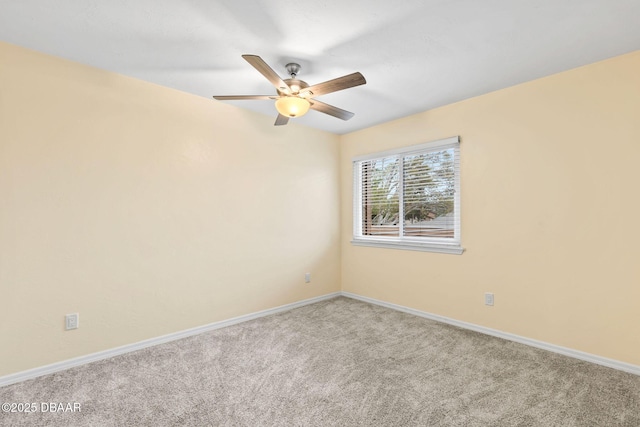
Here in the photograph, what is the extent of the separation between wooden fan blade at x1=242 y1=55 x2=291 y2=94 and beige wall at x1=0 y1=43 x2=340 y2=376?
128cm

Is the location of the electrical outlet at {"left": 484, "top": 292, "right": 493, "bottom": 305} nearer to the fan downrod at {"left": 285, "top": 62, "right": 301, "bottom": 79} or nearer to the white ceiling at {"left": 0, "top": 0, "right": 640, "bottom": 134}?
the white ceiling at {"left": 0, "top": 0, "right": 640, "bottom": 134}

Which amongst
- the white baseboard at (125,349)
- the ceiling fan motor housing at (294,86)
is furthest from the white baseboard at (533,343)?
the ceiling fan motor housing at (294,86)

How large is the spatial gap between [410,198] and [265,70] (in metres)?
2.39

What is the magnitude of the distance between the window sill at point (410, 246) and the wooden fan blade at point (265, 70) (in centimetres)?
228

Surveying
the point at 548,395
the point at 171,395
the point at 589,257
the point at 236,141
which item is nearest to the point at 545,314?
the point at 589,257

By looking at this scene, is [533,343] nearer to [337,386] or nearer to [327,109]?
[337,386]

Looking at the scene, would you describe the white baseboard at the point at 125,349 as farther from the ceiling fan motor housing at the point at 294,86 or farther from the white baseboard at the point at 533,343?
the ceiling fan motor housing at the point at 294,86

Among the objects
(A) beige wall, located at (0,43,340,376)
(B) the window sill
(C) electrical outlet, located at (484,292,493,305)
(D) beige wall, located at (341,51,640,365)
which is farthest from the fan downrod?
(C) electrical outlet, located at (484,292,493,305)

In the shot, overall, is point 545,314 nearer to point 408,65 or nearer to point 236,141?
point 408,65

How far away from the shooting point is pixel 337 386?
2.03 meters

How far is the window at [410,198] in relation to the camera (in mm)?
3266

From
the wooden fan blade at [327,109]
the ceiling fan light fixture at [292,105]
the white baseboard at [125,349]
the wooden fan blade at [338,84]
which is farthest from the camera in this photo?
the wooden fan blade at [327,109]

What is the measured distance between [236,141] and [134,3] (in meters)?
1.62

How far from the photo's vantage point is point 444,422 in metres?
1.67
